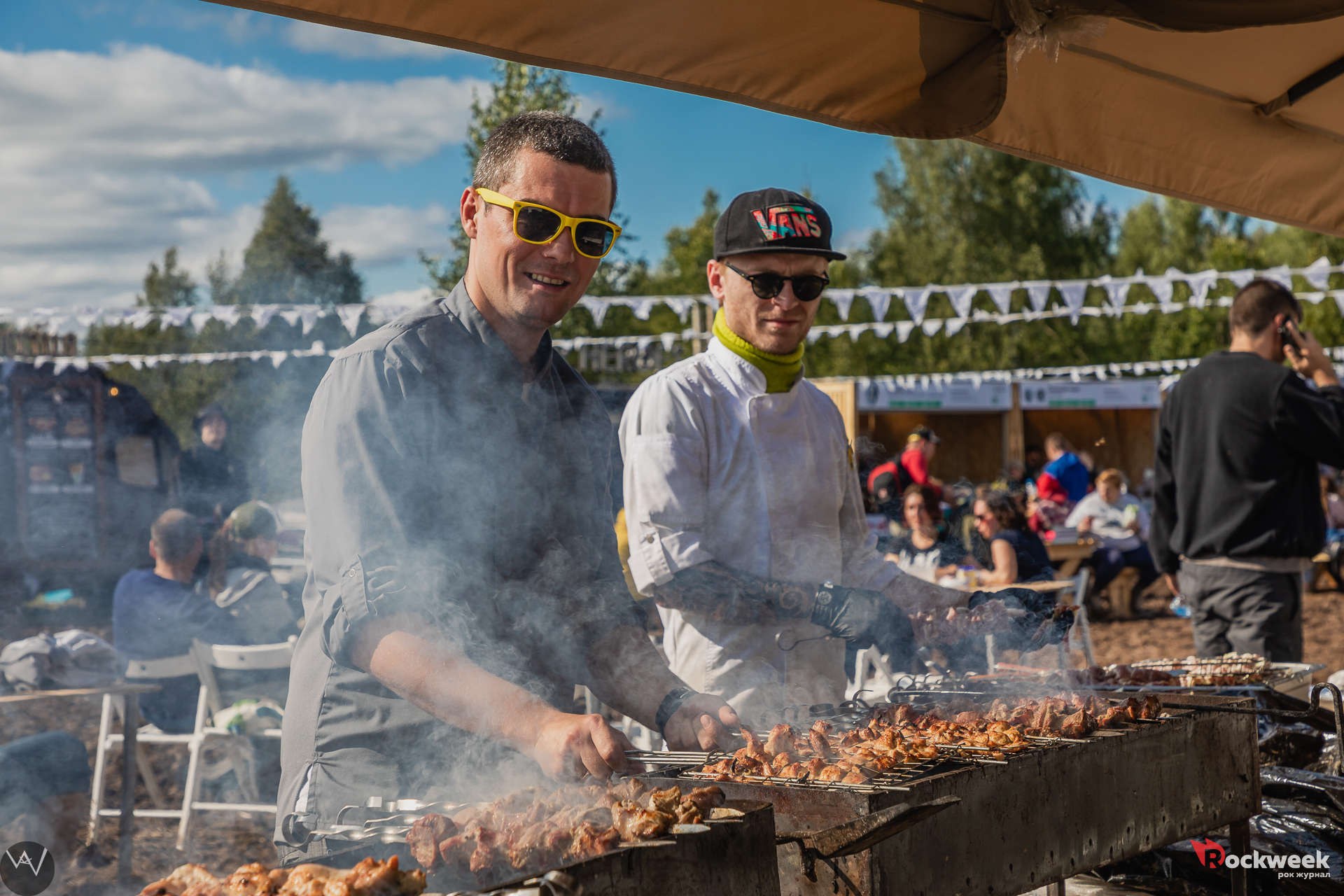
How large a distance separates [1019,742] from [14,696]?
4563 millimetres

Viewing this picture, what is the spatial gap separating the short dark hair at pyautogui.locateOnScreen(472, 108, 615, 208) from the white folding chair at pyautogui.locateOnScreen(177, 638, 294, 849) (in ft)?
13.0

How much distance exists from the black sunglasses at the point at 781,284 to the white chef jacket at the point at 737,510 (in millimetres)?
219

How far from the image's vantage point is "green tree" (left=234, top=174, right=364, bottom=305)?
4603 centimetres

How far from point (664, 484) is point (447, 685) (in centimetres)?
123

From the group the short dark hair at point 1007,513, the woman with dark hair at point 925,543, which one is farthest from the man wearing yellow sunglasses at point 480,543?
the woman with dark hair at point 925,543

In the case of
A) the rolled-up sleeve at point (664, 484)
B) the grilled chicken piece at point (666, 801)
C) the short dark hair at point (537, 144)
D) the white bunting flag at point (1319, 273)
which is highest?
the white bunting flag at point (1319, 273)

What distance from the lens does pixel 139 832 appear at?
6066mm

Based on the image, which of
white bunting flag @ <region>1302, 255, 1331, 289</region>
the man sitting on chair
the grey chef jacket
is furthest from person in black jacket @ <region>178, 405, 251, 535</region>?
white bunting flag @ <region>1302, 255, 1331, 289</region>

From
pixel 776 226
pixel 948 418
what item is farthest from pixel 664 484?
pixel 948 418

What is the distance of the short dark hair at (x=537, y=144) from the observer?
7.25 feet

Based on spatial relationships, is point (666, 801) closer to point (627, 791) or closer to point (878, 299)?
point (627, 791)

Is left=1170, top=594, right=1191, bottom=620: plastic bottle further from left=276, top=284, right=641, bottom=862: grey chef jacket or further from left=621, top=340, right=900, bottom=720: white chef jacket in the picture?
left=276, top=284, right=641, bottom=862: grey chef jacket

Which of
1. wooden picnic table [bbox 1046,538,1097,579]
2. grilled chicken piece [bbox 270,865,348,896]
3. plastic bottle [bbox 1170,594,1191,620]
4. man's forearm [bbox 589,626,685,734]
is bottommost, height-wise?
plastic bottle [bbox 1170,594,1191,620]

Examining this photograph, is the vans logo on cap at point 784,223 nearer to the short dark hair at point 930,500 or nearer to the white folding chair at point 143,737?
the white folding chair at point 143,737
